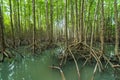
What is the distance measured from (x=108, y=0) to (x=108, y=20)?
9.64 ft

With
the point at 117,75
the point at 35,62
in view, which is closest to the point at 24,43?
the point at 35,62

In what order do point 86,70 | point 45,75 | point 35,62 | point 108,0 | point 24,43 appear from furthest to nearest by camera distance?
point 108,0 → point 24,43 → point 35,62 → point 86,70 → point 45,75

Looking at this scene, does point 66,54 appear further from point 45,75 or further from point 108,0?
point 108,0

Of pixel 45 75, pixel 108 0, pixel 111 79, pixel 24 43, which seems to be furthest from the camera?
pixel 108 0

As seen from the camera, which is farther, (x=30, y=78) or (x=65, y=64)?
(x=65, y=64)

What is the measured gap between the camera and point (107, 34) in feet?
67.1

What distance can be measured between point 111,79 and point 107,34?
1510 cm

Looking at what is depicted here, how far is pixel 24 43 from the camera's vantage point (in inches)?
612

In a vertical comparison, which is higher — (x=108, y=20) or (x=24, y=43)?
(x=108, y=20)

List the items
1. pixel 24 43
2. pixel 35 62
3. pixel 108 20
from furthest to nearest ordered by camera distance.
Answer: pixel 108 20 → pixel 24 43 → pixel 35 62

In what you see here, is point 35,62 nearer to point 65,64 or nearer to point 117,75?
point 65,64

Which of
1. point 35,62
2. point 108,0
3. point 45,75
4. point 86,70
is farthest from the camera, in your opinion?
point 108,0

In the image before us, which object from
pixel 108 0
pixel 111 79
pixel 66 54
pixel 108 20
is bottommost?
pixel 111 79

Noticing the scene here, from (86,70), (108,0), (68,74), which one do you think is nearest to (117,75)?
(86,70)
